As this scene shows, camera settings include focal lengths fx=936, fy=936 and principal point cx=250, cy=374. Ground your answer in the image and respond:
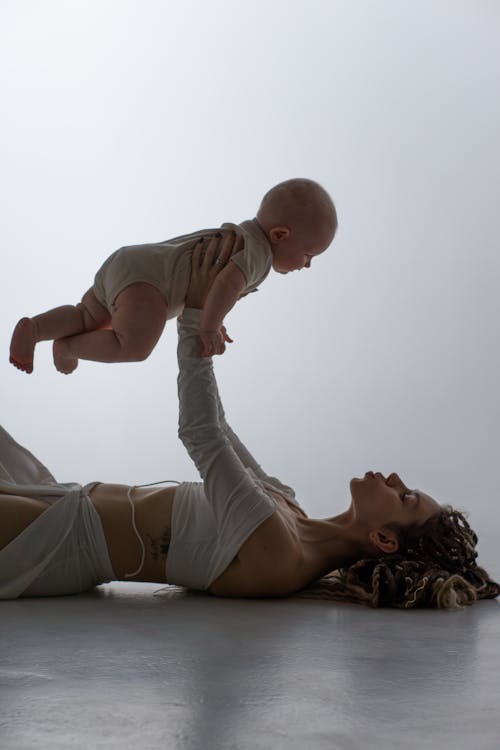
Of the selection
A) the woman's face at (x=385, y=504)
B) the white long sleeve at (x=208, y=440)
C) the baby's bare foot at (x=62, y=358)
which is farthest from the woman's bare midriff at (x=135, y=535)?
the woman's face at (x=385, y=504)

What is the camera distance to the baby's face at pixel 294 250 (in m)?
2.47

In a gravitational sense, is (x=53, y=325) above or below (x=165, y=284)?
below

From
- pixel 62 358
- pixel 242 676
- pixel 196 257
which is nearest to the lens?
pixel 242 676

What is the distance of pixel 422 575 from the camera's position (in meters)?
2.45

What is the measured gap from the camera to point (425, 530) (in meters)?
2.51

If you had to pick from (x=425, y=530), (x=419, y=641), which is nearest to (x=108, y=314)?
(x=425, y=530)

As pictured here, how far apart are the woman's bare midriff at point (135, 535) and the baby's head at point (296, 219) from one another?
75 cm

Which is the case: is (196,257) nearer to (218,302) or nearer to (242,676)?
(218,302)

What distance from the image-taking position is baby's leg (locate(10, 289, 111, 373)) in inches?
97.0

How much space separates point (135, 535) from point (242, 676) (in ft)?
2.56

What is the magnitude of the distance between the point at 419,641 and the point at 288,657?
34 centimetres

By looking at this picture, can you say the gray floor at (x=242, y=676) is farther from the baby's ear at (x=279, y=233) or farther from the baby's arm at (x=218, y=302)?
the baby's ear at (x=279, y=233)

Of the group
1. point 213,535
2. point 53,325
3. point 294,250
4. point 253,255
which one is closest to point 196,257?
point 253,255

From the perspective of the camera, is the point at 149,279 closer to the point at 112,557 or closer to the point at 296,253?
the point at 296,253
